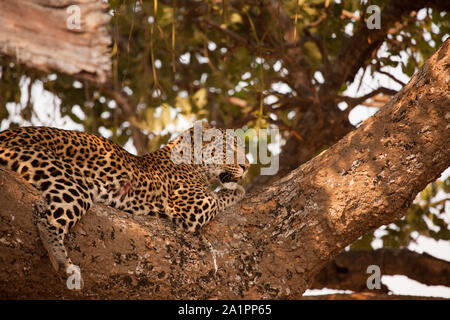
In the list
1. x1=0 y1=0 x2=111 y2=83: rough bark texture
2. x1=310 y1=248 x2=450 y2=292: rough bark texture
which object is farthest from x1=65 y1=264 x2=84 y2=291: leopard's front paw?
x1=310 y1=248 x2=450 y2=292: rough bark texture

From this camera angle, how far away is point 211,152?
6977mm

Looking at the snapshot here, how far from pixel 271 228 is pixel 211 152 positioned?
1.99m

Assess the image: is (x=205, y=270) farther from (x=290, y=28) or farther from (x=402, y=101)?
(x=290, y=28)

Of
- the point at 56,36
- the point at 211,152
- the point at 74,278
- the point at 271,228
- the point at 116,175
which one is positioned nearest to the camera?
the point at 56,36

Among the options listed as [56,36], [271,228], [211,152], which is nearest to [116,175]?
[271,228]

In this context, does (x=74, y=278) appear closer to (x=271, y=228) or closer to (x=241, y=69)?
(x=271, y=228)

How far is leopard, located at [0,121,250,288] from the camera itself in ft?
14.5

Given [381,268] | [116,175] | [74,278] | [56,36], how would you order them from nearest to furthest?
[56,36] → [74,278] → [116,175] → [381,268]

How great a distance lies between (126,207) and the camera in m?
5.70

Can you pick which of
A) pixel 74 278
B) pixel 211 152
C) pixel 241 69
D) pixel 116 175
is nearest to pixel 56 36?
pixel 74 278

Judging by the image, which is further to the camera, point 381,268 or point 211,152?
point 381,268

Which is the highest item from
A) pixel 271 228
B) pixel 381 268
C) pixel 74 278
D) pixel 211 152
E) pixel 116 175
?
pixel 211 152

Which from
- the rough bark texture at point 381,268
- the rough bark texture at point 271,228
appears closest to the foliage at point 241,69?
the rough bark texture at point 381,268

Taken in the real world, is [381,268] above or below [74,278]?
below
